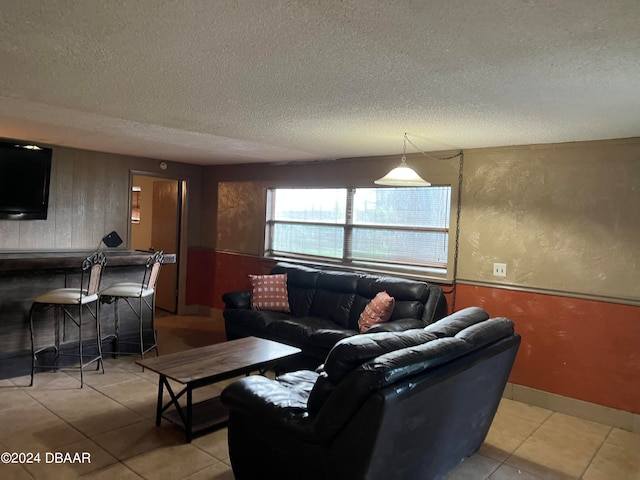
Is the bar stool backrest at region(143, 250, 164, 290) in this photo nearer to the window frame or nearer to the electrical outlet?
the window frame

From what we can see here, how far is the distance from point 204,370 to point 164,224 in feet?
14.0

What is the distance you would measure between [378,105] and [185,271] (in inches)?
183

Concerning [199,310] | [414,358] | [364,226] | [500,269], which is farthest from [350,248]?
[414,358]

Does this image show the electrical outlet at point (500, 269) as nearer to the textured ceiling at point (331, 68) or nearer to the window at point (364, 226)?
the window at point (364, 226)

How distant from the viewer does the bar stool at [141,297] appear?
4.23 metres

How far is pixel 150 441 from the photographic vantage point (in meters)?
2.97

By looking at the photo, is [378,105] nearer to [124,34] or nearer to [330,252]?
[124,34]

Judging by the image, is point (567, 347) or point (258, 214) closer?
point (567, 347)

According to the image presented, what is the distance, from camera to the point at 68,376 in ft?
13.2

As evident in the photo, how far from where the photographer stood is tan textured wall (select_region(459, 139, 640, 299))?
3531mm

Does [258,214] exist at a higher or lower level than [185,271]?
higher

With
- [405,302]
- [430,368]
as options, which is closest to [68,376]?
[405,302]

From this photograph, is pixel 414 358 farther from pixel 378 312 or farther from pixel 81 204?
pixel 81 204

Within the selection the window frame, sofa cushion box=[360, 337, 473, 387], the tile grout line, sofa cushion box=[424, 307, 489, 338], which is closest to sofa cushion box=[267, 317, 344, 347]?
the window frame
